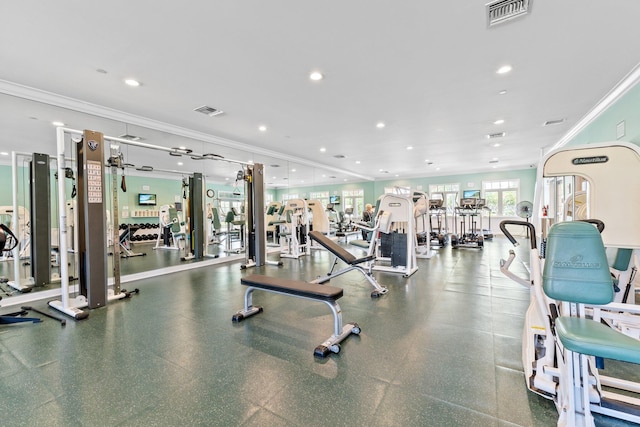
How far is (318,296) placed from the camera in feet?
7.88

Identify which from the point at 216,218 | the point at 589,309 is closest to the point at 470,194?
the point at 216,218

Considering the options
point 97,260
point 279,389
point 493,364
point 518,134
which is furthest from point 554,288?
point 518,134

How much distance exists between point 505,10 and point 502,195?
471 inches

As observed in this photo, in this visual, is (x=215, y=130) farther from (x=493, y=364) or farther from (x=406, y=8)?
(x=493, y=364)

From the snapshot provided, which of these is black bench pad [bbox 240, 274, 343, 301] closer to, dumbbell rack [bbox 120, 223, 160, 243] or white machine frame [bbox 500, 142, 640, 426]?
white machine frame [bbox 500, 142, 640, 426]

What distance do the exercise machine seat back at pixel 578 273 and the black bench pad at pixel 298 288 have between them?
58.5 inches

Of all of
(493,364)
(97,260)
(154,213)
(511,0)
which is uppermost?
(511,0)

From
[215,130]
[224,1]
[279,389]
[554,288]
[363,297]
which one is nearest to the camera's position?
[554,288]

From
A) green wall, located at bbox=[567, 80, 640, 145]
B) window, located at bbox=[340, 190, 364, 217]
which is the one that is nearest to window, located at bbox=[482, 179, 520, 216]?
window, located at bbox=[340, 190, 364, 217]

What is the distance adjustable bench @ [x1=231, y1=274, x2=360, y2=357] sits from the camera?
2262mm

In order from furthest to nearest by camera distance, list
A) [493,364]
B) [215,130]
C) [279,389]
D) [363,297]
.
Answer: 1. [215,130]
2. [363,297]
3. [493,364]
4. [279,389]

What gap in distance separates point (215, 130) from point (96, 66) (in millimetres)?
2741

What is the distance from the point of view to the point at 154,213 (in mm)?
6234

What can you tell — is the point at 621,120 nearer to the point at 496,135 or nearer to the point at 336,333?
the point at 496,135
